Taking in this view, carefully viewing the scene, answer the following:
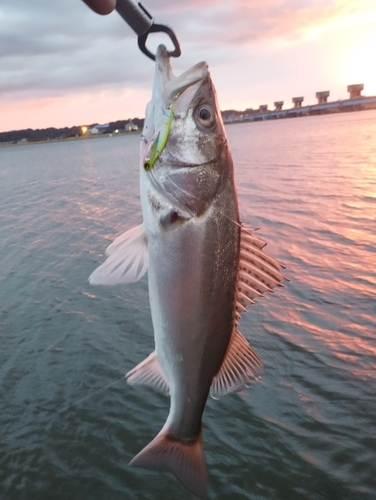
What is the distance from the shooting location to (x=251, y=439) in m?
5.87

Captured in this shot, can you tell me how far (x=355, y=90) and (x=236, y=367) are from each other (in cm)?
20176

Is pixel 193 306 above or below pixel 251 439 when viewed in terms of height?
above

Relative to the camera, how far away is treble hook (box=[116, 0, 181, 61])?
9.50 feet

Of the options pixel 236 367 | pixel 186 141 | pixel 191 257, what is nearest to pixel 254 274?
pixel 191 257

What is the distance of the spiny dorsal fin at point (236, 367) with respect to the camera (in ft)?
10.6

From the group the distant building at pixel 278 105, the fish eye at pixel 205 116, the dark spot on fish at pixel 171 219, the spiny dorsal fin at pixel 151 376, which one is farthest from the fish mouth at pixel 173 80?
the distant building at pixel 278 105

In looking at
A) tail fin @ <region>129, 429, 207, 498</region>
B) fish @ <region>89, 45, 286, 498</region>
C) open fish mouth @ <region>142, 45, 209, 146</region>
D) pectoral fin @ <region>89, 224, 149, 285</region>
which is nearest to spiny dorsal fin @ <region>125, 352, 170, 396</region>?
fish @ <region>89, 45, 286, 498</region>

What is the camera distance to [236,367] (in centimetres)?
324

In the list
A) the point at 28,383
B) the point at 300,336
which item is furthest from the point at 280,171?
the point at 28,383

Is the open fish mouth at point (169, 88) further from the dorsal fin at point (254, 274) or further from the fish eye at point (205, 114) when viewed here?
the dorsal fin at point (254, 274)

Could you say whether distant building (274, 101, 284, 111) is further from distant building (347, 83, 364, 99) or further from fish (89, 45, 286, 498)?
fish (89, 45, 286, 498)

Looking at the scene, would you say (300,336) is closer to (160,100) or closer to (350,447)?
(350,447)

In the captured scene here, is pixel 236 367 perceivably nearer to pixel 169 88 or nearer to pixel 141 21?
pixel 169 88

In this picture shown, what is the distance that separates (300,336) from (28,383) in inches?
197
